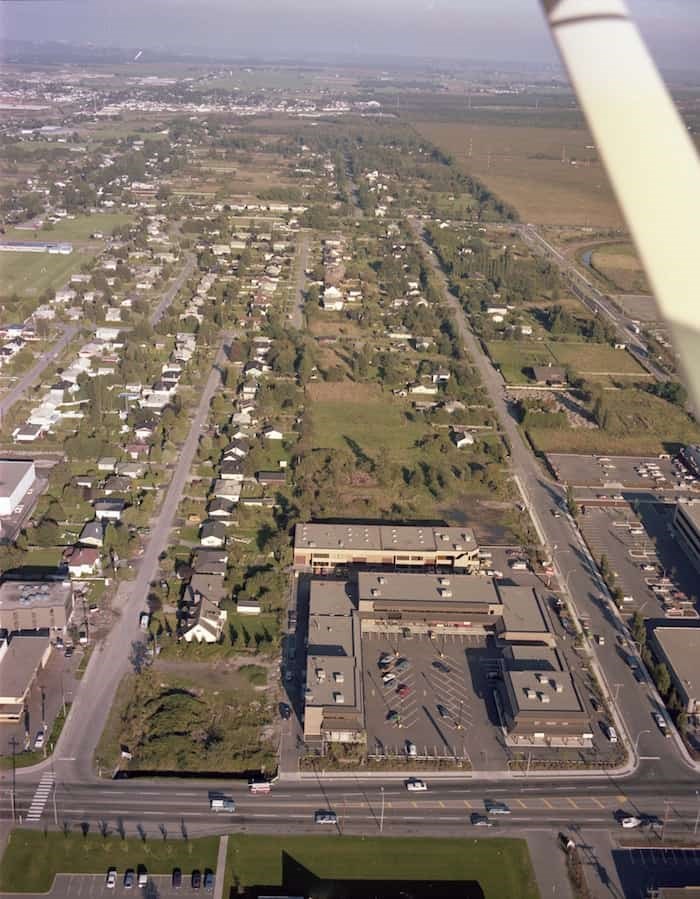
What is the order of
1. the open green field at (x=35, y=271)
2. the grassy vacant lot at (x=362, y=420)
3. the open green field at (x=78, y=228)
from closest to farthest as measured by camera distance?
the grassy vacant lot at (x=362, y=420) → the open green field at (x=35, y=271) → the open green field at (x=78, y=228)

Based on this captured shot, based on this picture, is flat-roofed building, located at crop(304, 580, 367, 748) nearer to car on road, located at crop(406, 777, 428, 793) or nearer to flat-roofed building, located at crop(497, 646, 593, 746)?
car on road, located at crop(406, 777, 428, 793)

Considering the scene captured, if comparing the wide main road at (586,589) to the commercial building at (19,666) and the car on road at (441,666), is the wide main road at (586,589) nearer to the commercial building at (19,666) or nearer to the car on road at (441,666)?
the car on road at (441,666)

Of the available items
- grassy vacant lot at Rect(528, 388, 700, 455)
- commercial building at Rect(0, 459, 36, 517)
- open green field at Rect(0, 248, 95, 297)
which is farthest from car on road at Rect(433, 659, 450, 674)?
open green field at Rect(0, 248, 95, 297)

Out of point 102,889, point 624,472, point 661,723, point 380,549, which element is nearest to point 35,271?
point 380,549

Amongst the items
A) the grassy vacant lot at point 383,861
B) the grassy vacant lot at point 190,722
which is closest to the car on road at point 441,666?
the grassy vacant lot at point 190,722

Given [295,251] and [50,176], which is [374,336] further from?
[50,176]
